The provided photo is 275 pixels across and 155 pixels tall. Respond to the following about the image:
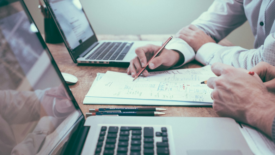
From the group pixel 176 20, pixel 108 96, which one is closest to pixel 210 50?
pixel 108 96

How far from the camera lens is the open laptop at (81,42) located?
0.66 meters

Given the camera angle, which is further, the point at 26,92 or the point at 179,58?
the point at 179,58

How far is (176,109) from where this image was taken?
426 mm

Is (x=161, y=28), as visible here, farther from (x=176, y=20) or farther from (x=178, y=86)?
(x=178, y=86)

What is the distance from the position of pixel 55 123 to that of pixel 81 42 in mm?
520

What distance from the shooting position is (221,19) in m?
0.91

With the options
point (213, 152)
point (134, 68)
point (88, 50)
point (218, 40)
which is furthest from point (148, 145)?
point (218, 40)

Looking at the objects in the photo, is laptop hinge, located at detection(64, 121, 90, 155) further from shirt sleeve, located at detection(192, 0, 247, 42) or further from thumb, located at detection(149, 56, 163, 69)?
Answer: shirt sleeve, located at detection(192, 0, 247, 42)

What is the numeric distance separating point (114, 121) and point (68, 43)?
1.39 feet

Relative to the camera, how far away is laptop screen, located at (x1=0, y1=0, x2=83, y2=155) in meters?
0.22

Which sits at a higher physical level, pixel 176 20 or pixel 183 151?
pixel 183 151

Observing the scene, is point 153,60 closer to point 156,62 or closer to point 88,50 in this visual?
point 156,62

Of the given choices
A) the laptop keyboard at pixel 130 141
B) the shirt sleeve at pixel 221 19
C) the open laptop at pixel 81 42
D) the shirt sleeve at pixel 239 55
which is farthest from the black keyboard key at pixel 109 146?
the shirt sleeve at pixel 221 19

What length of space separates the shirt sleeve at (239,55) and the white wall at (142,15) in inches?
45.9
